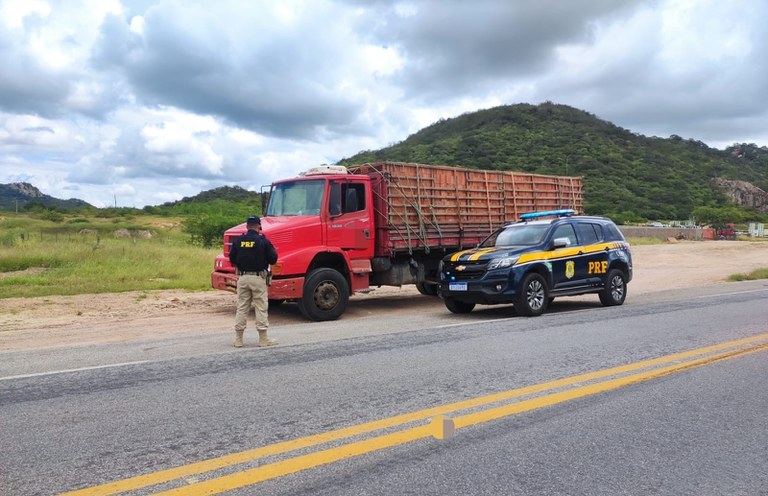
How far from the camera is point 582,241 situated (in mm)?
12523

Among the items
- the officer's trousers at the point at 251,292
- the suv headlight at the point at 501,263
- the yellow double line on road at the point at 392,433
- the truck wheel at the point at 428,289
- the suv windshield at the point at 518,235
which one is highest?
the suv windshield at the point at 518,235

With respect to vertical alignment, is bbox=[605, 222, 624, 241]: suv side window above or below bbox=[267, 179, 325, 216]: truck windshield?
below

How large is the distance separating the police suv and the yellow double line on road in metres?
4.21

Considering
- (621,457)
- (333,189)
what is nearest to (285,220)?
(333,189)

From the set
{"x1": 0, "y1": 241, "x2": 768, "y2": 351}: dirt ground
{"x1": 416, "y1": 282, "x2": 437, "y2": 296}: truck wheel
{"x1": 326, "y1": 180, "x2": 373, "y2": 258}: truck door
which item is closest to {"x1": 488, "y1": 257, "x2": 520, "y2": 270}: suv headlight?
{"x1": 326, "y1": 180, "x2": 373, "y2": 258}: truck door

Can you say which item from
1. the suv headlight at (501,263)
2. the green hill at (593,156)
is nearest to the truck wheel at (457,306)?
the suv headlight at (501,263)

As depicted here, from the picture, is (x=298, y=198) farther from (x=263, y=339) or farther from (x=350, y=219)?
(x=263, y=339)

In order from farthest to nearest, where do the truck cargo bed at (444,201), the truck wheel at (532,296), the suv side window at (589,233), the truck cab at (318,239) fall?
1. the truck cargo bed at (444,201)
2. the suv side window at (589,233)
3. the truck cab at (318,239)
4. the truck wheel at (532,296)

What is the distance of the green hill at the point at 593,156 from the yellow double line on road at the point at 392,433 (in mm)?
60075

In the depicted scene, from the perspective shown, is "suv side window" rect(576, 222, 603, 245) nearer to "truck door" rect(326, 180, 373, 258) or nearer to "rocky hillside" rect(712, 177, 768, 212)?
"truck door" rect(326, 180, 373, 258)

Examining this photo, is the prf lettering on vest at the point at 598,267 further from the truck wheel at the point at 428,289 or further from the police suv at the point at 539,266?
the truck wheel at the point at 428,289

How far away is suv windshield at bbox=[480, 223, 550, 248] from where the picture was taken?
470 inches

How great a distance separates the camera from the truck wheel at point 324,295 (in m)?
11.3

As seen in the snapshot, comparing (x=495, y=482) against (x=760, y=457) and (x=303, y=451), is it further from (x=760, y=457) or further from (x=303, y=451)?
(x=760, y=457)
